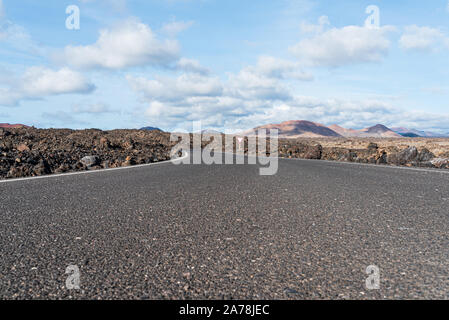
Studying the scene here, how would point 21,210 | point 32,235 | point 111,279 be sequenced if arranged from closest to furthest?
point 111,279, point 32,235, point 21,210

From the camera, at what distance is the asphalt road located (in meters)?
2.39

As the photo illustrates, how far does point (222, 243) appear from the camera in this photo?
11.0 ft

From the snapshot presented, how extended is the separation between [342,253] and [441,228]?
1734mm

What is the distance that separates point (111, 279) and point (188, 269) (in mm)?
577

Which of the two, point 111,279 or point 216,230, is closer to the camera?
point 111,279

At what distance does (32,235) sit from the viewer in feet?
Answer: 11.6

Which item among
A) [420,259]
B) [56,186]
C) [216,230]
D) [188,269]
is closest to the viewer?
[188,269]

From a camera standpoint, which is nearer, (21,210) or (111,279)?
(111,279)

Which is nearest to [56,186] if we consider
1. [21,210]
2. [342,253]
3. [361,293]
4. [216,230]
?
[21,210]

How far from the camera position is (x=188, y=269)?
268 centimetres

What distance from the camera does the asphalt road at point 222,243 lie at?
2.39m

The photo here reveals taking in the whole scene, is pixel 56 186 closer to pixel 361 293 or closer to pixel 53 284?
pixel 53 284
